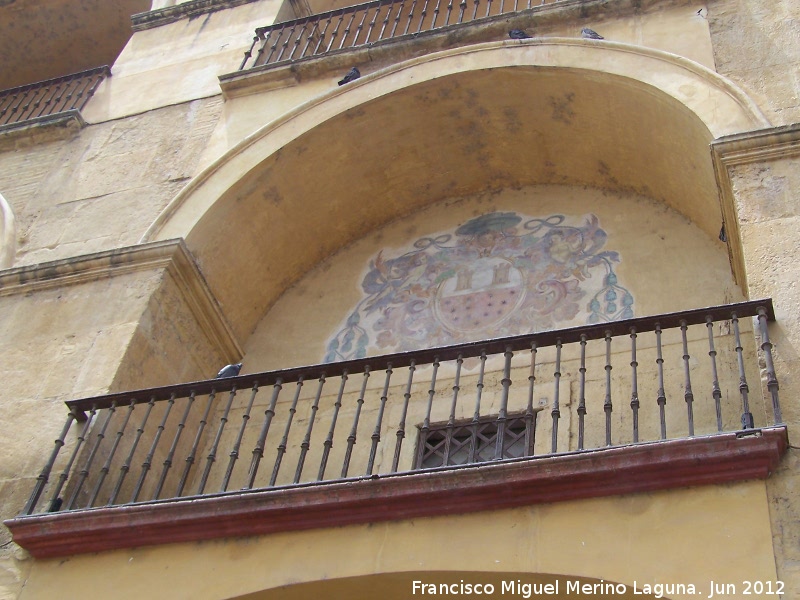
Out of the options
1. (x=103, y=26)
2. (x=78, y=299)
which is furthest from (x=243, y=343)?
(x=103, y=26)

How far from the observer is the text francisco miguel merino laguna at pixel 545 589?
4312 mm

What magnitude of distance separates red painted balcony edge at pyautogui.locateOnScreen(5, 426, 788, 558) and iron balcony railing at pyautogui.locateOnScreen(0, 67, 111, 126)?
14.4 feet

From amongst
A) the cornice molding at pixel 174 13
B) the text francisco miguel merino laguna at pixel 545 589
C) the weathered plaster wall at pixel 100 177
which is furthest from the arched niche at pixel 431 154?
the text francisco miguel merino laguna at pixel 545 589

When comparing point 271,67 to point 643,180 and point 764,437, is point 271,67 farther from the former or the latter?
point 764,437

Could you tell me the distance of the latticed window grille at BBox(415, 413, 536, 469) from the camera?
619 cm

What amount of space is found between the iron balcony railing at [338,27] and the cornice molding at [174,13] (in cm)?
92

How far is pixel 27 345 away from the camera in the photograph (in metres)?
6.81

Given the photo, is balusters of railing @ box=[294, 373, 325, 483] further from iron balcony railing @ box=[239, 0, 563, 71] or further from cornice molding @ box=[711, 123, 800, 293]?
iron balcony railing @ box=[239, 0, 563, 71]

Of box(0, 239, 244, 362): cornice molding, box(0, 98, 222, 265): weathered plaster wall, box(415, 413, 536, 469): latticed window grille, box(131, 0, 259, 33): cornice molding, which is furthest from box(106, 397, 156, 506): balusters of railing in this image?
box(131, 0, 259, 33): cornice molding

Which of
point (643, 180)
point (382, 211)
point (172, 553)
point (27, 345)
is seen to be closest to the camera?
point (172, 553)

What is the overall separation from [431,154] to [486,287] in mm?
1174

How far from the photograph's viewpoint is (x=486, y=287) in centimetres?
745

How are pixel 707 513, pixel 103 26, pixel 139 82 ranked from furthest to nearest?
pixel 103 26 < pixel 139 82 < pixel 707 513

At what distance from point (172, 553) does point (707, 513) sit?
2437 millimetres
